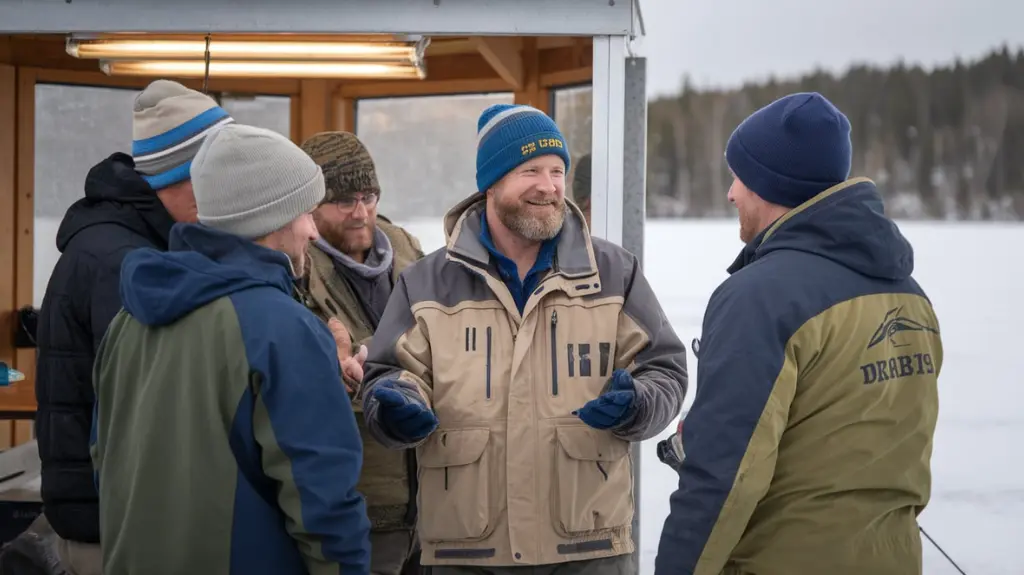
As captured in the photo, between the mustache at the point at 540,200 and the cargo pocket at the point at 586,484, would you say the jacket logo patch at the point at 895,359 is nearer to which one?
the cargo pocket at the point at 586,484

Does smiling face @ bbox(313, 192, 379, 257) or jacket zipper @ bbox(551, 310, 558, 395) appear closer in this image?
jacket zipper @ bbox(551, 310, 558, 395)

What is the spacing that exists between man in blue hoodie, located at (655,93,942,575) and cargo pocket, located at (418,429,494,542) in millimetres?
596

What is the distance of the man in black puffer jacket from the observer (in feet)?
7.95

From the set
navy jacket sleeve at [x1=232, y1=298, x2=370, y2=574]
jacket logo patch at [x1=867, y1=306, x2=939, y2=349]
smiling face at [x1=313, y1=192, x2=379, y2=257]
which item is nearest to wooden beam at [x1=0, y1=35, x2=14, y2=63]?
smiling face at [x1=313, y1=192, x2=379, y2=257]

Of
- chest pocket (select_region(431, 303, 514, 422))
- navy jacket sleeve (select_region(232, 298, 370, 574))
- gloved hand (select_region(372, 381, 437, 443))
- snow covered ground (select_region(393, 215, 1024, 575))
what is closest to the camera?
navy jacket sleeve (select_region(232, 298, 370, 574))

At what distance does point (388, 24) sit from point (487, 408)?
1.45 metres

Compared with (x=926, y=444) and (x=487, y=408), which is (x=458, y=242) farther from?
(x=926, y=444)

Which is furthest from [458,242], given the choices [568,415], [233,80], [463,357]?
[233,80]

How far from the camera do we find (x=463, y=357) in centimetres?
253

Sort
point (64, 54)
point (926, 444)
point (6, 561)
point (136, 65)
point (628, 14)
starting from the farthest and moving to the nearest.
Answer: point (64, 54) < point (136, 65) < point (628, 14) < point (6, 561) < point (926, 444)

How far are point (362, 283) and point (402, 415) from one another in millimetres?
899

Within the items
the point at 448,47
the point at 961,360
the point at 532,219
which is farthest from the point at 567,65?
the point at 961,360

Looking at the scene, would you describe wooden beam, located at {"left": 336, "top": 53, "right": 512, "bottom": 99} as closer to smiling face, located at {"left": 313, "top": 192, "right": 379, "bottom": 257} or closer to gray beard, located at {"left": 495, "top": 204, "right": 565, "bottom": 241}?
smiling face, located at {"left": 313, "top": 192, "right": 379, "bottom": 257}

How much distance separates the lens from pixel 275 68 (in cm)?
453
